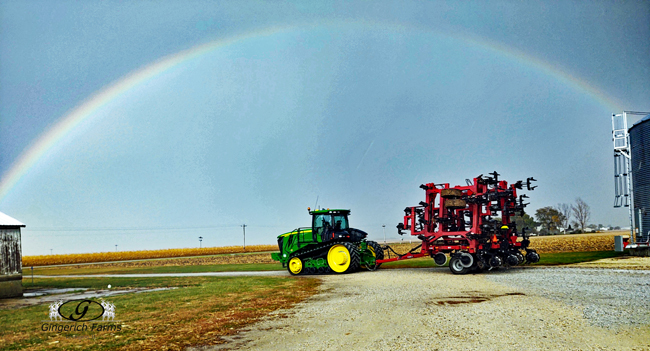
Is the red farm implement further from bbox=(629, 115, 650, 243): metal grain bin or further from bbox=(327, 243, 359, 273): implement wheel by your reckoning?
bbox=(629, 115, 650, 243): metal grain bin

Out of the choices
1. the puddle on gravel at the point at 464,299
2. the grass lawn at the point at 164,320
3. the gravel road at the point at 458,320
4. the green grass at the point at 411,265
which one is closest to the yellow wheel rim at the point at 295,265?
the green grass at the point at 411,265

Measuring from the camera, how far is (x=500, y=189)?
2017 cm

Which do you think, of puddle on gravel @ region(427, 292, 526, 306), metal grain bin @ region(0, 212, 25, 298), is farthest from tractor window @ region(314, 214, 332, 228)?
metal grain bin @ region(0, 212, 25, 298)

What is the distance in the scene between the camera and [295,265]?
2262 cm

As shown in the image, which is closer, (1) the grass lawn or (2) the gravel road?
(2) the gravel road

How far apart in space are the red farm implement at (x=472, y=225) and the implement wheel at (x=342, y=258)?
2.53m

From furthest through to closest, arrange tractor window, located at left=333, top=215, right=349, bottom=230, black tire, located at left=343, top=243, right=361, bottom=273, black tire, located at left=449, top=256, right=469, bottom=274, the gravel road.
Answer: tractor window, located at left=333, top=215, right=349, bottom=230
black tire, located at left=343, top=243, right=361, bottom=273
black tire, located at left=449, top=256, right=469, bottom=274
the gravel road

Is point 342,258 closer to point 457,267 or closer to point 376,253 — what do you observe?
point 376,253

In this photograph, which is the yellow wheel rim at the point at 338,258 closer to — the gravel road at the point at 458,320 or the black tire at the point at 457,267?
the black tire at the point at 457,267

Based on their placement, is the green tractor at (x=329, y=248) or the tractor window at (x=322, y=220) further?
the tractor window at (x=322, y=220)

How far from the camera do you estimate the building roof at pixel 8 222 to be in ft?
61.6

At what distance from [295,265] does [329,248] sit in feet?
6.59

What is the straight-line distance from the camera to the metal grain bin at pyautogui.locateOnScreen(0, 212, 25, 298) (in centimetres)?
1855

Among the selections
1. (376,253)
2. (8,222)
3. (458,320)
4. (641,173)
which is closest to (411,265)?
(376,253)
